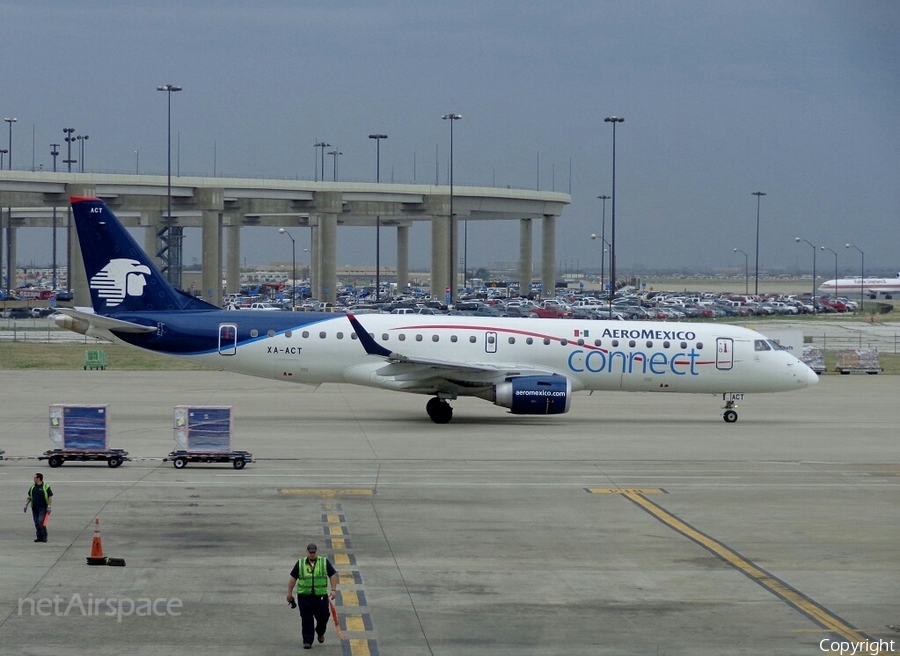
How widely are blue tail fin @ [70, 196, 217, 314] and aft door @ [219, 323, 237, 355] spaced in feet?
6.63

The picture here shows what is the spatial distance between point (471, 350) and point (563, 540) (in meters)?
16.9

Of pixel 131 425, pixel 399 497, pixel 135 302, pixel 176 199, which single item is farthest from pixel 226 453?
pixel 176 199

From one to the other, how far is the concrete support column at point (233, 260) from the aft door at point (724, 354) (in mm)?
117018

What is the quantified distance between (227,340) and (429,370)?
6.39 m

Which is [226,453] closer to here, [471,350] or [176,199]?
[471,350]

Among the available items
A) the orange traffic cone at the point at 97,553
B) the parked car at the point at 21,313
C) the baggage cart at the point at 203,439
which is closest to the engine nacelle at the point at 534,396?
the baggage cart at the point at 203,439

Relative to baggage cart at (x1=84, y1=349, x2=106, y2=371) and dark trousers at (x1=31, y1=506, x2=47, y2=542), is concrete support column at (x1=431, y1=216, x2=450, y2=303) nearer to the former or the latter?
baggage cart at (x1=84, y1=349, x2=106, y2=371)

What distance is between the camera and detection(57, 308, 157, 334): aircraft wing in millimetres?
35500

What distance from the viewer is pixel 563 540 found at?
1989cm

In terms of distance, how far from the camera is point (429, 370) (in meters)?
35.4

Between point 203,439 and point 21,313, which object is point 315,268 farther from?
point 203,439

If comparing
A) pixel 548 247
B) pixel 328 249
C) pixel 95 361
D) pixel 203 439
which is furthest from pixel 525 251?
pixel 203 439

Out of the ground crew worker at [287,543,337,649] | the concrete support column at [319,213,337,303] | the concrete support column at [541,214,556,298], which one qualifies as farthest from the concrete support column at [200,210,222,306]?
the ground crew worker at [287,543,337,649]

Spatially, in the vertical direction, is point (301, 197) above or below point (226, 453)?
above
